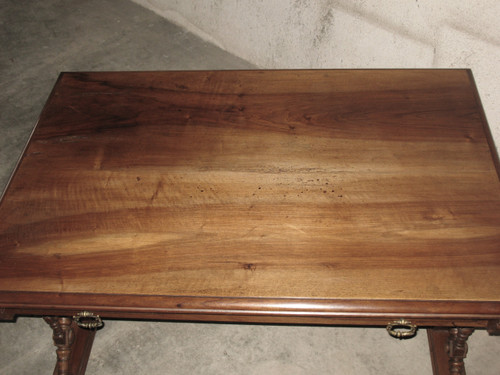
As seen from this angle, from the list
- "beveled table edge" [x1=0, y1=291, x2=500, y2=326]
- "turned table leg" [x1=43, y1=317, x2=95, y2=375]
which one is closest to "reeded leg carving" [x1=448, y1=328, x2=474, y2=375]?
"beveled table edge" [x1=0, y1=291, x2=500, y2=326]

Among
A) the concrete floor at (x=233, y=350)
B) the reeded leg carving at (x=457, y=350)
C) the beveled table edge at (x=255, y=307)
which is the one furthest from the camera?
the concrete floor at (x=233, y=350)

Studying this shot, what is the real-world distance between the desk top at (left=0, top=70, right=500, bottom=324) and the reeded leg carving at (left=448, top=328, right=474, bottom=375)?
416 mm

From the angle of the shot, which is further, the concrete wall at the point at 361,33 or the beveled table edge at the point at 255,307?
the concrete wall at the point at 361,33

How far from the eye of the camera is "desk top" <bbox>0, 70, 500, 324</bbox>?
124 centimetres

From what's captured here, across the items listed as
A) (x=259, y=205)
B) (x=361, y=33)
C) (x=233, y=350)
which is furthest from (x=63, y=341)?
(x=361, y=33)

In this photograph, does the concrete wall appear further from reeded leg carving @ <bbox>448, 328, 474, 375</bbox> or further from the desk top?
reeded leg carving @ <bbox>448, 328, 474, 375</bbox>

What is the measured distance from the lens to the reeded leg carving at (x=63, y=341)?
1661mm

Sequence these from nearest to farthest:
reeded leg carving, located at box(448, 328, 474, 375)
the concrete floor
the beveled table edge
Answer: the beveled table edge
reeded leg carving, located at box(448, 328, 474, 375)
the concrete floor

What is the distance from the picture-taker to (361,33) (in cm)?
207

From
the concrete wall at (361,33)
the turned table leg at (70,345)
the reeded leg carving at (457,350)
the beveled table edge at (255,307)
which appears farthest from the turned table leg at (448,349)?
the turned table leg at (70,345)

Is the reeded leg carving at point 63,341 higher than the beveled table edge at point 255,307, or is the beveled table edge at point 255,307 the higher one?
the reeded leg carving at point 63,341

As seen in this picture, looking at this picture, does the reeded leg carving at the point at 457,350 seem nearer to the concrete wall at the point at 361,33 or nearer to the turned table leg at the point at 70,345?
the concrete wall at the point at 361,33

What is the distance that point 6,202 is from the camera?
4.83 feet

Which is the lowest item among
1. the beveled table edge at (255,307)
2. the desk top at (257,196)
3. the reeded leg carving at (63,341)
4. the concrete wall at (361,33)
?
the beveled table edge at (255,307)
